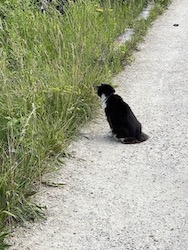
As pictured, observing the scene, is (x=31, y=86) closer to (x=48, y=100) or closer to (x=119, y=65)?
(x=48, y=100)

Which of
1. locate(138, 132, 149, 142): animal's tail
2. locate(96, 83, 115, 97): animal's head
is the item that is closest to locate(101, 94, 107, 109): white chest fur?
locate(96, 83, 115, 97): animal's head

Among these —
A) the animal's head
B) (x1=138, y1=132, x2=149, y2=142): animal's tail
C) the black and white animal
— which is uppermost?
the animal's head

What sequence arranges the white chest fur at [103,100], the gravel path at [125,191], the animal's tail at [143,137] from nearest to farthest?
the gravel path at [125,191] < the animal's tail at [143,137] < the white chest fur at [103,100]

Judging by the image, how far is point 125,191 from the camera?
16.3ft

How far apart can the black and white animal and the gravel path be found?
0.30 ft

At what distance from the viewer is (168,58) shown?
30.6 feet

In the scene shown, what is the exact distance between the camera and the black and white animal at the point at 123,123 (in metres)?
5.88

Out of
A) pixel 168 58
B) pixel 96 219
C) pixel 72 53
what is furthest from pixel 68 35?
pixel 96 219

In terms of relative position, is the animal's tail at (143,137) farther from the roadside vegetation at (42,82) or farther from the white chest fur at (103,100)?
the roadside vegetation at (42,82)

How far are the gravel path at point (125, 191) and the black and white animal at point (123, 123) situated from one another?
0.09m

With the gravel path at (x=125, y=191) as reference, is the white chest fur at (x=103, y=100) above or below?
above

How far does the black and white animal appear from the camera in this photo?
588 centimetres

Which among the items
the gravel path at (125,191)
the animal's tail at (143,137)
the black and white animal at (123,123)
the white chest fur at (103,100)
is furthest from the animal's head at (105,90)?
the animal's tail at (143,137)

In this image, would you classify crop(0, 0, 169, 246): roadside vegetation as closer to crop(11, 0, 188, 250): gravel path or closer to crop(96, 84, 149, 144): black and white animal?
crop(11, 0, 188, 250): gravel path
